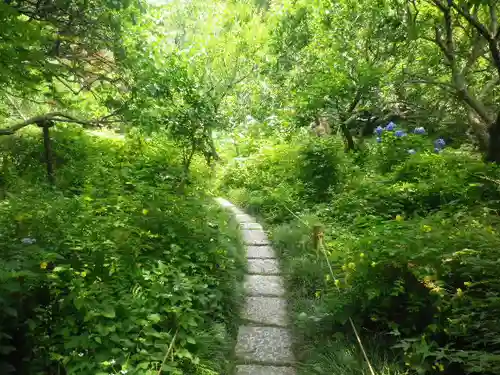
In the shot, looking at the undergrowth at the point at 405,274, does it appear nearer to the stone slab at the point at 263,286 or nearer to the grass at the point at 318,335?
the grass at the point at 318,335

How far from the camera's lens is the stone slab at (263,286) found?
431 centimetres

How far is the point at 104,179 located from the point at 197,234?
1774 millimetres

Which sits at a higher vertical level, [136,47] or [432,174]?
[136,47]

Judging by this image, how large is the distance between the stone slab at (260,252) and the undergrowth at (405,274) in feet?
0.48

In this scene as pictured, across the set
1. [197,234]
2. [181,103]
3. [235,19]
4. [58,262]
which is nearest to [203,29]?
[235,19]

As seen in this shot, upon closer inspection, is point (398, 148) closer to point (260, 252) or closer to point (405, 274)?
point (260, 252)

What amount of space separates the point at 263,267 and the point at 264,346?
1.68 m

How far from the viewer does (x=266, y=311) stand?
155 inches

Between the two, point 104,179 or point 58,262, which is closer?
point 58,262

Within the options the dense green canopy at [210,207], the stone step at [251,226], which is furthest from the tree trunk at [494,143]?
the stone step at [251,226]

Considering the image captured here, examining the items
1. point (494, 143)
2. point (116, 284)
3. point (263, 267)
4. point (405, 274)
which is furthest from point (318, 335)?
point (494, 143)

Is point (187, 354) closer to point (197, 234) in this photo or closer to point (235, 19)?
point (197, 234)

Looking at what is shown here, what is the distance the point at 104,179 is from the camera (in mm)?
5078

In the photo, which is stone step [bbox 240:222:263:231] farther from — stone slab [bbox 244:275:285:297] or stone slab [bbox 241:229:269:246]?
stone slab [bbox 244:275:285:297]
